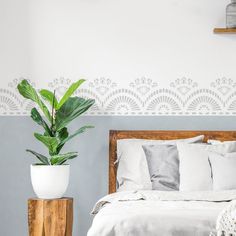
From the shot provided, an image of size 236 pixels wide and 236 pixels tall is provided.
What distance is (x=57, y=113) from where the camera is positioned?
4.36 m

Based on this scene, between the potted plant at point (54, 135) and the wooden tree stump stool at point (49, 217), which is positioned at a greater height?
the potted plant at point (54, 135)

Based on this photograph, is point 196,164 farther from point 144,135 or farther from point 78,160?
point 78,160

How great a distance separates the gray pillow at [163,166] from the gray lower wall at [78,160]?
1.25 ft

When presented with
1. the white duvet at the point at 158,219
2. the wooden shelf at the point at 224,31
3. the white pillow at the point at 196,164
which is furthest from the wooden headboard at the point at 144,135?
the white duvet at the point at 158,219

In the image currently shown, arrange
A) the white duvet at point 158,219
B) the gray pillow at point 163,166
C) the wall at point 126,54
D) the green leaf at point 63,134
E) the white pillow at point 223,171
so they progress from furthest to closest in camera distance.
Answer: the wall at point 126,54
the green leaf at point 63,134
the gray pillow at point 163,166
the white pillow at point 223,171
the white duvet at point 158,219

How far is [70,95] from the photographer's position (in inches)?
173

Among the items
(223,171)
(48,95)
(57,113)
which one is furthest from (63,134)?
(223,171)

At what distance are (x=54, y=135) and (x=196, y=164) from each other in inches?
40.6

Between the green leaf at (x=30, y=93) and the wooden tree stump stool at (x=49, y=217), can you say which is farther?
the green leaf at (x=30, y=93)

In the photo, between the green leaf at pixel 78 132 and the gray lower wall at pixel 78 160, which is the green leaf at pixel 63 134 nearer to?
the green leaf at pixel 78 132

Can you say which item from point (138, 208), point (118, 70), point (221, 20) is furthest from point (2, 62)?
point (138, 208)

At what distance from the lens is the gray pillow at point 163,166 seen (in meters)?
4.20

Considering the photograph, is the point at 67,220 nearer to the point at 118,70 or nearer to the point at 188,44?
the point at 118,70

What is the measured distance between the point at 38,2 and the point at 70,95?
2.96ft
